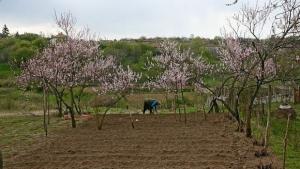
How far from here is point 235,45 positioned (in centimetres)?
2316

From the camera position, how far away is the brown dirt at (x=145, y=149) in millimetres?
11727

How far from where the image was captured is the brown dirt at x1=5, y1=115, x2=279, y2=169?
38.5ft

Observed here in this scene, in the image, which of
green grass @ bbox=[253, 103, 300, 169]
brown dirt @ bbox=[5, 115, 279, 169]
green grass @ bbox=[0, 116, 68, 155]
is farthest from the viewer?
green grass @ bbox=[0, 116, 68, 155]

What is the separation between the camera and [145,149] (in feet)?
45.3

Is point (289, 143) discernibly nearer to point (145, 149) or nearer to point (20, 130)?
point (145, 149)

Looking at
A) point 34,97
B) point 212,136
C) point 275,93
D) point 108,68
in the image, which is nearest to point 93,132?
point 212,136

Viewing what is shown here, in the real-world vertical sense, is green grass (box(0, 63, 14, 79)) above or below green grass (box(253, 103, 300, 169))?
above

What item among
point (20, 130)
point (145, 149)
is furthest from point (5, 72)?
point (145, 149)

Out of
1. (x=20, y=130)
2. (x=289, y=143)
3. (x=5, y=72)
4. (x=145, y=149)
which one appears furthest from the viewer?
(x=5, y=72)

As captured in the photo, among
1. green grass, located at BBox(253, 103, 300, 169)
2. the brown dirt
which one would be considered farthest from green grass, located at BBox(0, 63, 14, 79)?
green grass, located at BBox(253, 103, 300, 169)

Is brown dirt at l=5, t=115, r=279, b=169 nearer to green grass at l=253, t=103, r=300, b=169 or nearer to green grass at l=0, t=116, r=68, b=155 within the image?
green grass at l=253, t=103, r=300, b=169

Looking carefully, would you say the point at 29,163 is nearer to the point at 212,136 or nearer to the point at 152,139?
the point at 152,139

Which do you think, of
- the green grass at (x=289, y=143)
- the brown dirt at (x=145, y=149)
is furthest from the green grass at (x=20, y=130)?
the green grass at (x=289, y=143)

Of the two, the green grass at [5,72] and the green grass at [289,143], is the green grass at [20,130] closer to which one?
the green grass at [289,143]
